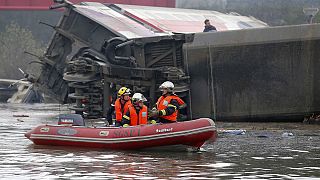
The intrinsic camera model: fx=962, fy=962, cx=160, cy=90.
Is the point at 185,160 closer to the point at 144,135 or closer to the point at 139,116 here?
the point at 144,135

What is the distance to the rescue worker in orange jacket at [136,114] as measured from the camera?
59.2 feet

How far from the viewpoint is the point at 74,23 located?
28.6 meters

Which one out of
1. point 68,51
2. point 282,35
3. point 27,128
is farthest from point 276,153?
point 68,51

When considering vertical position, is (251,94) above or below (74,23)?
below

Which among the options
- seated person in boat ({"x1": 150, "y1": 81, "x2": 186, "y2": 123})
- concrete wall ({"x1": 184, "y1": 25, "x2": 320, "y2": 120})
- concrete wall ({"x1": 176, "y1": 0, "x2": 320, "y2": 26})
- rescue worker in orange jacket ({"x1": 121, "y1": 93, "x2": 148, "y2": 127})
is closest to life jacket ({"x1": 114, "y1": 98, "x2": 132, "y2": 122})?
rescue worker in orange jacket ({"x1": 121, "y1": 93, "x2": 148, "y2": 127})

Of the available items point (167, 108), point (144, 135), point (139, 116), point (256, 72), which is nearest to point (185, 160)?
point (144, 135)

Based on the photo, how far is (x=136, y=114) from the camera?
18.1 metres

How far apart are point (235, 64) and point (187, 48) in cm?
137

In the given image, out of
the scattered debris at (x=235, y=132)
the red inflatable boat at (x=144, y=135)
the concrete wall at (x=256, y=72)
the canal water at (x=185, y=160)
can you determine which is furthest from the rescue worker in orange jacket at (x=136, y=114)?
the concrete wall at (x=256, y=72)

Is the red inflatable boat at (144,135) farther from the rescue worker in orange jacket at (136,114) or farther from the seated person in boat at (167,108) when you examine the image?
the seated person in boat at (167,108)

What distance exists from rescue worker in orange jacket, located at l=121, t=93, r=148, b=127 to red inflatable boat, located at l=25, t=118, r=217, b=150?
0.50 m

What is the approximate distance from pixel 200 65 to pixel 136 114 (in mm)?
7595

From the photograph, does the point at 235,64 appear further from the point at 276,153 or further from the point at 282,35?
the point at 276,153

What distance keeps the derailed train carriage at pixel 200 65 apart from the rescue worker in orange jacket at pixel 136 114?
7.07 metres
